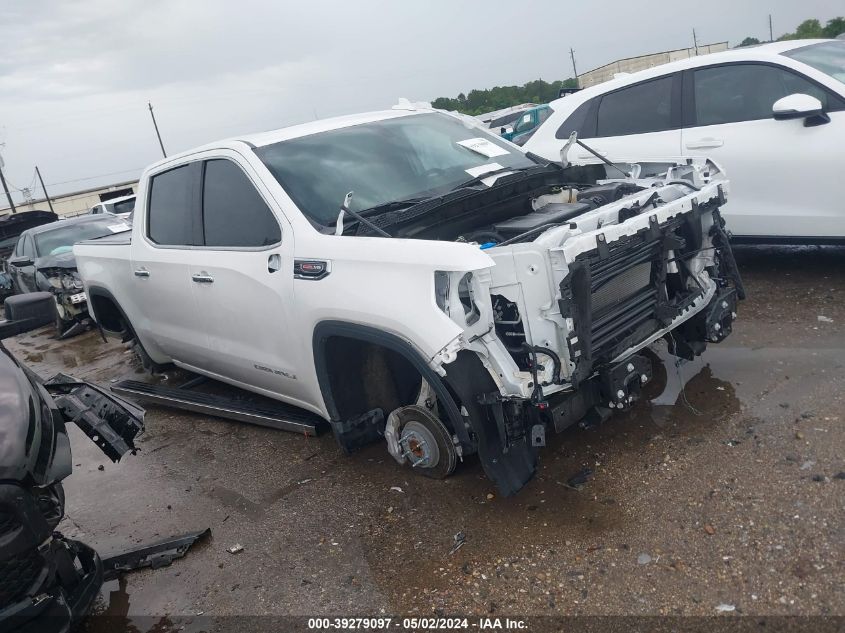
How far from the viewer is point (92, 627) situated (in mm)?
3174

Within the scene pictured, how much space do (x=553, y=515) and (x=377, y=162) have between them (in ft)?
7.05

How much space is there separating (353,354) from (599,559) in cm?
158

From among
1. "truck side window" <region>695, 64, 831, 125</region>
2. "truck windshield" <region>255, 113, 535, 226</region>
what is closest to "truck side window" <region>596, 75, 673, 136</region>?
"truck side window" <region>695, 64, 831, 125</region>

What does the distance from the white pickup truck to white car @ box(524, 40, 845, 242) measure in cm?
145

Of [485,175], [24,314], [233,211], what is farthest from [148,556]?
[485,175]

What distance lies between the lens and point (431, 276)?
2.93m

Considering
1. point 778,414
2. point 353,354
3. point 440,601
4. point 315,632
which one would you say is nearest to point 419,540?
point 440,601

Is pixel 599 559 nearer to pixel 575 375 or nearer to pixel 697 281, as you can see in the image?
pixel 575 375

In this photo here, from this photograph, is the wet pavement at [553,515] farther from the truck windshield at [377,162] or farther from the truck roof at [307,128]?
the truck roof at [307,128]

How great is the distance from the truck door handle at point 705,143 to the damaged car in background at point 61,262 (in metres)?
6.81

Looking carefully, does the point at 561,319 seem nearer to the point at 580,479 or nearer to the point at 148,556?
the point at 580,479

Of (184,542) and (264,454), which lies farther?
(264,454)

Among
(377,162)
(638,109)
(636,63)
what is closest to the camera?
(377,162)

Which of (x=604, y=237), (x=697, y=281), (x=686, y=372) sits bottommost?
(x=686, y=372)
